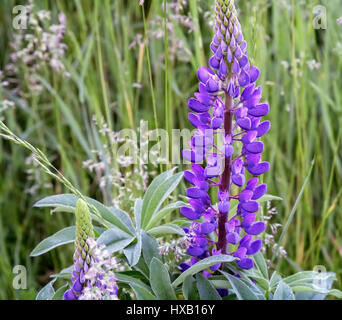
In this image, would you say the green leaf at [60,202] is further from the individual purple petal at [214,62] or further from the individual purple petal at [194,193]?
the individual purple petal at [214,62]

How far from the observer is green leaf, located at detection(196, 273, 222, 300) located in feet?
4.11

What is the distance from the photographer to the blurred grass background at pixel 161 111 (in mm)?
2145

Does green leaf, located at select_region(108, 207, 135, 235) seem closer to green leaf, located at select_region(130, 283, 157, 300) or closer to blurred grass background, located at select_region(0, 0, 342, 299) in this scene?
green leaf, located at select_region(130, 283, 157, 300)

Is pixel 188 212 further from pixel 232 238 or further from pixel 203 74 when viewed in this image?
pixel 203 74

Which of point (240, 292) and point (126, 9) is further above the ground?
point (126, 9)

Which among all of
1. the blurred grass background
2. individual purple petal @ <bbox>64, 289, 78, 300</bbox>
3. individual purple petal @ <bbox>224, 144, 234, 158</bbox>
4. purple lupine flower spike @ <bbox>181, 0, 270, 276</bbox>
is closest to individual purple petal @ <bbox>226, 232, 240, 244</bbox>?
purple lupine flower spike @ <bbox>181, 0, 270, 276</bbox>

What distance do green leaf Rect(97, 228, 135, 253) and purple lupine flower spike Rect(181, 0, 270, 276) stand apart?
0.56ft

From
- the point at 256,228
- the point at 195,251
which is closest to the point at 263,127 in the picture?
the point at 256,228

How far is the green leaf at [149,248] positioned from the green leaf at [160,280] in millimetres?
116

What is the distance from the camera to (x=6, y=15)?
2.89 meters

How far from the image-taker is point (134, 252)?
1286mm
